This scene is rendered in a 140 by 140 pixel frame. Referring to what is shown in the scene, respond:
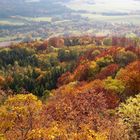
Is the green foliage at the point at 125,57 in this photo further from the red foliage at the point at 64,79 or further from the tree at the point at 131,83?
the tree at the point at 131,83

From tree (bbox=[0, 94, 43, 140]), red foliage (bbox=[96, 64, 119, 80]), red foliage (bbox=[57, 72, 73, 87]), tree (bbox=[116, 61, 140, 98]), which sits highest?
tree (bbox=[0, 94, 43, 140])

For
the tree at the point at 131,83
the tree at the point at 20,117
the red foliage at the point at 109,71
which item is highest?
the tree at the point at 20,117

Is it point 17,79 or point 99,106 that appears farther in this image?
point 17,79

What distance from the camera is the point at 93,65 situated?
162875 mm

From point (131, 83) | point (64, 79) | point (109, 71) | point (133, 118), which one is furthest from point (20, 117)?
point (64, 79)

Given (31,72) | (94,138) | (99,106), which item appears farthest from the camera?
(31,72)

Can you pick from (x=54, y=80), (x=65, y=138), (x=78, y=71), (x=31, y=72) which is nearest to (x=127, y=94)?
(x=65, y=138)

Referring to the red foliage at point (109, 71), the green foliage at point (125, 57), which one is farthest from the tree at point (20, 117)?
the green foliage at point (125, 57)

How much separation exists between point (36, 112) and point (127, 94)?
47076 mm

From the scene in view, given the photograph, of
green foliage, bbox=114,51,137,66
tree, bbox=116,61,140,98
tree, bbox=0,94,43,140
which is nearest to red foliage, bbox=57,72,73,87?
green foliage, bbox=114,51,137,66

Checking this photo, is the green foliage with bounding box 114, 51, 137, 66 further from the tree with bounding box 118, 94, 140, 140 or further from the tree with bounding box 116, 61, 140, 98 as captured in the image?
the tree with bounding box 118, 94, 140, 140

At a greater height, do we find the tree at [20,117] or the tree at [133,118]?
the tree at [20,117]

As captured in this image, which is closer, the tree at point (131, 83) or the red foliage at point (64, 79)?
the tree at point (131, 83)

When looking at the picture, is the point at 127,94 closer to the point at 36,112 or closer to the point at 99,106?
the point at 99,106
